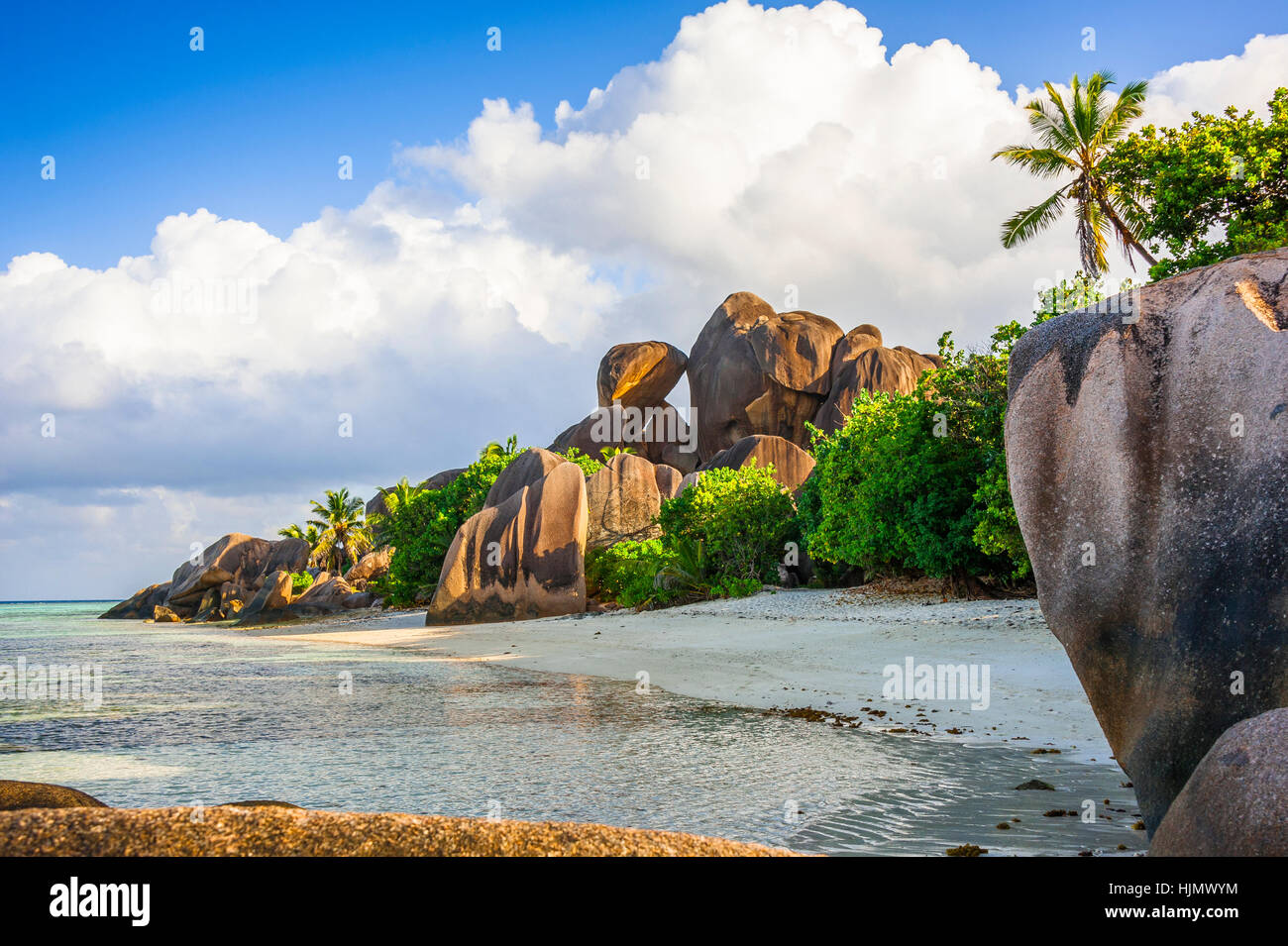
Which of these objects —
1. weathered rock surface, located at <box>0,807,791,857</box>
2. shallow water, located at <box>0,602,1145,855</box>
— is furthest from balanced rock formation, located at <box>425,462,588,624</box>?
weathered rock surface, located at <box>0,807,791,857</box>

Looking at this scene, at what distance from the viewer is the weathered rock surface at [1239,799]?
297 cm

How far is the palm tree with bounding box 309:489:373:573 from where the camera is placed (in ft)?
196

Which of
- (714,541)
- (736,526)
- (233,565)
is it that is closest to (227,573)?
(233,565)

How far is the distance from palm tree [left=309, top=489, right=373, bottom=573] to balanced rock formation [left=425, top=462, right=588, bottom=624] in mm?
35836

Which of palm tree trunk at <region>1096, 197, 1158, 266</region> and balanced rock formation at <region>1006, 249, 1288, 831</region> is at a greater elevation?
palm tree trunk at <region>1096, 197, 1158, 266</region>

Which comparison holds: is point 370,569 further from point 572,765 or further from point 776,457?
point 572,765

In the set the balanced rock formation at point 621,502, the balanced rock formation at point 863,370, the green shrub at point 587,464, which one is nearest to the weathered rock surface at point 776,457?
the balanced rock formation at point 621,502

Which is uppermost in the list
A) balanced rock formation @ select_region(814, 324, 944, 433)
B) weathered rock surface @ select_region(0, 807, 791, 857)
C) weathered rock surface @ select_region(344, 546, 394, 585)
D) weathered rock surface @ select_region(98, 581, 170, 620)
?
balanced rock formation @ select_region(814, 324, 944, 433)

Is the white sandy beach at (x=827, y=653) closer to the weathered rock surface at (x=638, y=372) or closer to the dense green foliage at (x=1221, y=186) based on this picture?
the dense green foliage at (x=1221, y=186)

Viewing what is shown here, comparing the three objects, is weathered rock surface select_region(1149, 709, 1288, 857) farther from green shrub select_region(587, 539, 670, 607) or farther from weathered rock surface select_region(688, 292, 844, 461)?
weathered rock surface select_region(688, 292, 844, 461)
